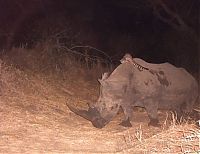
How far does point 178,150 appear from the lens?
7184 mm

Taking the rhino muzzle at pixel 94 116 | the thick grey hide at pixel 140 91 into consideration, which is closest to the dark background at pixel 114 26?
the thick grey hide at pixel 140 91

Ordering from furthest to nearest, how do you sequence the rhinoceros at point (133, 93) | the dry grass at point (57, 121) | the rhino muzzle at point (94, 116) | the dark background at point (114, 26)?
the dark background at point (114, 26)
the rhinoceros at point (133, 93)
the rhino muzzle at point (94, 116)
the dry grass at point (57, 121)

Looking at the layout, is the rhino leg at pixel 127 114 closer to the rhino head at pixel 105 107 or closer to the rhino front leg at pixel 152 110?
the rhino head at pixel 105 107

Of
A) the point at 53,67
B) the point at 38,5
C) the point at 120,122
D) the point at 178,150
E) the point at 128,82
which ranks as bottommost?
the point at 178,150

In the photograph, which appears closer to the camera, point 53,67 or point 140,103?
point 140,103

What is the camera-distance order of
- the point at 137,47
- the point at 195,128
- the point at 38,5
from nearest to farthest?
the point at 195,128
the point at 38,5
the point at 137,47

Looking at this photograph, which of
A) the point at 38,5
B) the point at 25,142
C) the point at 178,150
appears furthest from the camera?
the point at 38,5

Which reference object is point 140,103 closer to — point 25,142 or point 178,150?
point 25,142

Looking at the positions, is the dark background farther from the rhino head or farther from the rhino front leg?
the rhino front leg

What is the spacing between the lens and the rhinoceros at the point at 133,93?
444 inches

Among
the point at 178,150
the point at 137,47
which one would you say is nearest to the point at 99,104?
the point at 178,150

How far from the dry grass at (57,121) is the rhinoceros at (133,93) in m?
0.25

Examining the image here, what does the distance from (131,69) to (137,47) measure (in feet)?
45.7

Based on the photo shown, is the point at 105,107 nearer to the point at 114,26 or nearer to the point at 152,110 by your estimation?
the point at 152,110
